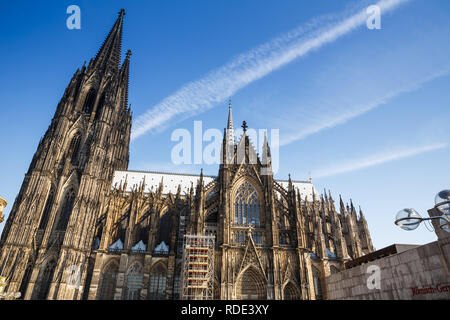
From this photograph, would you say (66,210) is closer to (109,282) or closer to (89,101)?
(109,282)

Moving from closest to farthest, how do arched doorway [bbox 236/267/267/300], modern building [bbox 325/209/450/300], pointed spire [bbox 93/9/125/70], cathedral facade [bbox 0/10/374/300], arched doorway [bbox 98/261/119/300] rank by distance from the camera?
modern building [bbox 325/209/450/300] → arched doorway [bbox 236/267/267/300] → cathedral facade [bbox 0/10/374/300] → arched doorway [bbox 98/261/119/300] → pointed spire [bbox 93/9/125/70]

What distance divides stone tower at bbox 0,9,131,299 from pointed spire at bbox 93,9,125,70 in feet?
1.25

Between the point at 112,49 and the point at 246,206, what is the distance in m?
34.0

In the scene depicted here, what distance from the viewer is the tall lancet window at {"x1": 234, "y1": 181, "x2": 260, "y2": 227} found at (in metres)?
30.3

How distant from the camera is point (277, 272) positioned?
26.6 metres

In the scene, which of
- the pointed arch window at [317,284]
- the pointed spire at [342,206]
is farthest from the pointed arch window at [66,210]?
the pointed spire at [342,206]

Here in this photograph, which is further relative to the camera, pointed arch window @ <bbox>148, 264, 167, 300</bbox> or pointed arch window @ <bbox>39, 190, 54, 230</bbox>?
pointed arch window @ <bbox>39, 190, 54, 230</bbox>

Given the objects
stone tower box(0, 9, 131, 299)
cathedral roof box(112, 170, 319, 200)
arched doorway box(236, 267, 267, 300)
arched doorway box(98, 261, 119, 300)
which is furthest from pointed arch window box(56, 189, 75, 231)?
arched doorway box(236, 267, 267, 300)

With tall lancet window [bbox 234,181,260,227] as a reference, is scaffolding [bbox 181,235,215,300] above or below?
below

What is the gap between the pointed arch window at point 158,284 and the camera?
2885 centimetres

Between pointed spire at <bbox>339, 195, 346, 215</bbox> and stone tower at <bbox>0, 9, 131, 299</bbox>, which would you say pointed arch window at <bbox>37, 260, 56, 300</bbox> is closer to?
stone tower at <bbox>0, 9, 131, 299</bbox>

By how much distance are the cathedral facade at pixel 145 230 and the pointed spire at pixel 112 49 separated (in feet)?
27.9

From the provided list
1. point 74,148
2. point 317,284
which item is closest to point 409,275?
point 317,284

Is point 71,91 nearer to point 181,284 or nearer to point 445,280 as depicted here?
point 181,284
